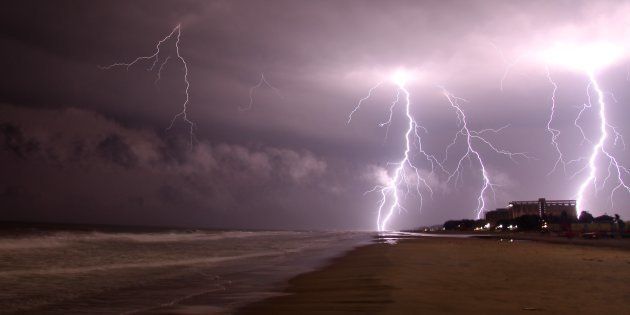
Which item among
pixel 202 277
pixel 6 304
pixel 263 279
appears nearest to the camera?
pixel 6 304

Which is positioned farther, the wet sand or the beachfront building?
the beachfront building

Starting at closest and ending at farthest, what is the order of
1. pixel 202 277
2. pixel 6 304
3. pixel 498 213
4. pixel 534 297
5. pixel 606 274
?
1. pixel 534 297
2. pixel 6 304
3. pixel 606 274
4. pixel 202 277
5. pixel 498 213

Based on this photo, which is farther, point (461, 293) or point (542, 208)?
point (542, 208)

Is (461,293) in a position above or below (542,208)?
below

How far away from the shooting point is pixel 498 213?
136m

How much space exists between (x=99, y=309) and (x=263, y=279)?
5207 millimetres

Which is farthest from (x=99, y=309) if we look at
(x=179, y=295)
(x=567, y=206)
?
(x=567, y=206)

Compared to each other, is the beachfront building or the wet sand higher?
the beachfront building

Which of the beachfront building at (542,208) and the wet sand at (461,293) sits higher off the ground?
the beachfront building at (542,208)

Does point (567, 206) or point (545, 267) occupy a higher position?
point (567, 206)

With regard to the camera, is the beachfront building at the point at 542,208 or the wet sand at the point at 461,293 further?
the beachfront building at the point at 542,208

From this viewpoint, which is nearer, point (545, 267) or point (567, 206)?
point (545, 267)

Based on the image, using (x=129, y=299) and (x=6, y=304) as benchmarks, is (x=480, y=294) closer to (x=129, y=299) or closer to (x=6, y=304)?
(x=129, y=299)

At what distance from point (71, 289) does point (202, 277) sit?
3.62m
